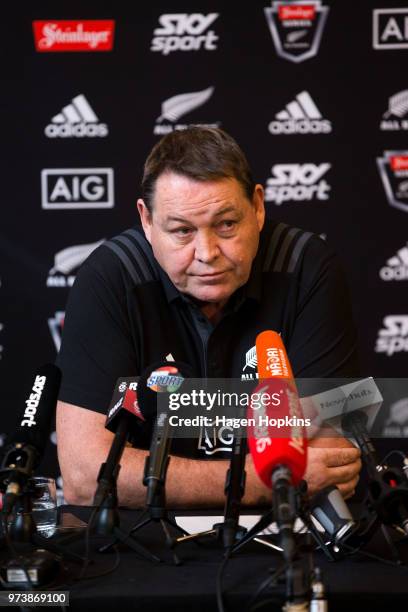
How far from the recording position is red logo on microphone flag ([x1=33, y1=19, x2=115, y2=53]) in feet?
12.5

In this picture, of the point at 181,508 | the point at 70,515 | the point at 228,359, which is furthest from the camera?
the point at 228,359

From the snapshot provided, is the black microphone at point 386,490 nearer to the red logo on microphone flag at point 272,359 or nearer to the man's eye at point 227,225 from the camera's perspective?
the red logo on microphone flag at point 272,359

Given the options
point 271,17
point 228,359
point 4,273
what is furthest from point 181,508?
point 271,17

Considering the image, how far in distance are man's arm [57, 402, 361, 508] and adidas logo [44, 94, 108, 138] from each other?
199 cm

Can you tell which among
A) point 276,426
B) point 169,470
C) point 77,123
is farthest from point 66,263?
point 276,426

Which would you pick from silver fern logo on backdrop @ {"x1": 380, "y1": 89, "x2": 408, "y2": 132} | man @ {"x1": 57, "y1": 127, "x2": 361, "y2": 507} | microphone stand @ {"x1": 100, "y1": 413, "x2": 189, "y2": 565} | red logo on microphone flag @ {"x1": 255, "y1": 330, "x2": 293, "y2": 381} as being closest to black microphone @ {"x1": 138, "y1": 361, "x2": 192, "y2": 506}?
microphone stand @ {"x1": 100, "y1": 413, "x2": 189, "y2": 565}

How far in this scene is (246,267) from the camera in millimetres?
2113

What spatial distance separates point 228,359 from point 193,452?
260 mm

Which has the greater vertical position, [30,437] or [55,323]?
[30,437]

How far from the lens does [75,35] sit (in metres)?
3.83

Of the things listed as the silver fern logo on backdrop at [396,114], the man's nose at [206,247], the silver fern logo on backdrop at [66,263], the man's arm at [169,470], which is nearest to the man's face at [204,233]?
the man's nose at [206,247]

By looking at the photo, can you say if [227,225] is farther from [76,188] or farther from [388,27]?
[388,27]

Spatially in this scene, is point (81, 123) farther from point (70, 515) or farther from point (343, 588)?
point (343, 588)

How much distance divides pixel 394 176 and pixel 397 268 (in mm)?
401
